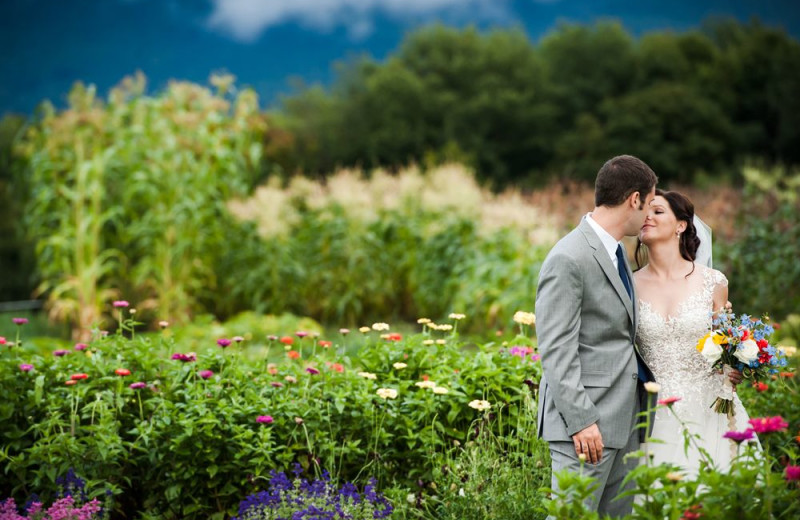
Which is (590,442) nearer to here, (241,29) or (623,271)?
(623,271)

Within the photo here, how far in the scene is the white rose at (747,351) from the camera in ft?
8.34

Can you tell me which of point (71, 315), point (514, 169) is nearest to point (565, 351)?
point (71, 315)

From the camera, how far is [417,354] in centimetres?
371

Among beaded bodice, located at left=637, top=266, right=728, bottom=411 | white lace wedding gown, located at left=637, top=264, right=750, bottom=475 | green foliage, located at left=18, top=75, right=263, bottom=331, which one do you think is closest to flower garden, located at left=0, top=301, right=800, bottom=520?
white lace wedding gown, located at left=637, top=264, right=750, bottom=475

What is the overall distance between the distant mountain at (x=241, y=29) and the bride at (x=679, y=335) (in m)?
22.1

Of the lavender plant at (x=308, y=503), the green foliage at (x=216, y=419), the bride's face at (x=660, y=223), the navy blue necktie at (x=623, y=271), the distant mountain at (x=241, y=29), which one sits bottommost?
the lavender plant at (x=308, y=503)

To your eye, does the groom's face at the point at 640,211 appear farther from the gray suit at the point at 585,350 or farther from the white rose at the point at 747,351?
the white rose at the point at 747,351

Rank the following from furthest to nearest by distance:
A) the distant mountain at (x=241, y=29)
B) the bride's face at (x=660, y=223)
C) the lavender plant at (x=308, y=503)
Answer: the distant mountain at (x=241, y=29), the bride's face at (x=660, y=223), the lavender plant at (x=308, y=503)

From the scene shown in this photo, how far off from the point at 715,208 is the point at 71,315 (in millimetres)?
7198

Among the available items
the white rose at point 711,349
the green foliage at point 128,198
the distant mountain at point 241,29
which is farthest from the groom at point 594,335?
the distant mountain at point 241,29

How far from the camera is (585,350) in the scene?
2510 millimetres

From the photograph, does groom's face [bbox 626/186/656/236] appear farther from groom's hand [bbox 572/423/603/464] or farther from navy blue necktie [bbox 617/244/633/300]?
groom's hand [bbox 572/423/603/464]

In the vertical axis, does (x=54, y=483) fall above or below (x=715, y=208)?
below

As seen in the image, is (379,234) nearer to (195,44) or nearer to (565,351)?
(565,351)
